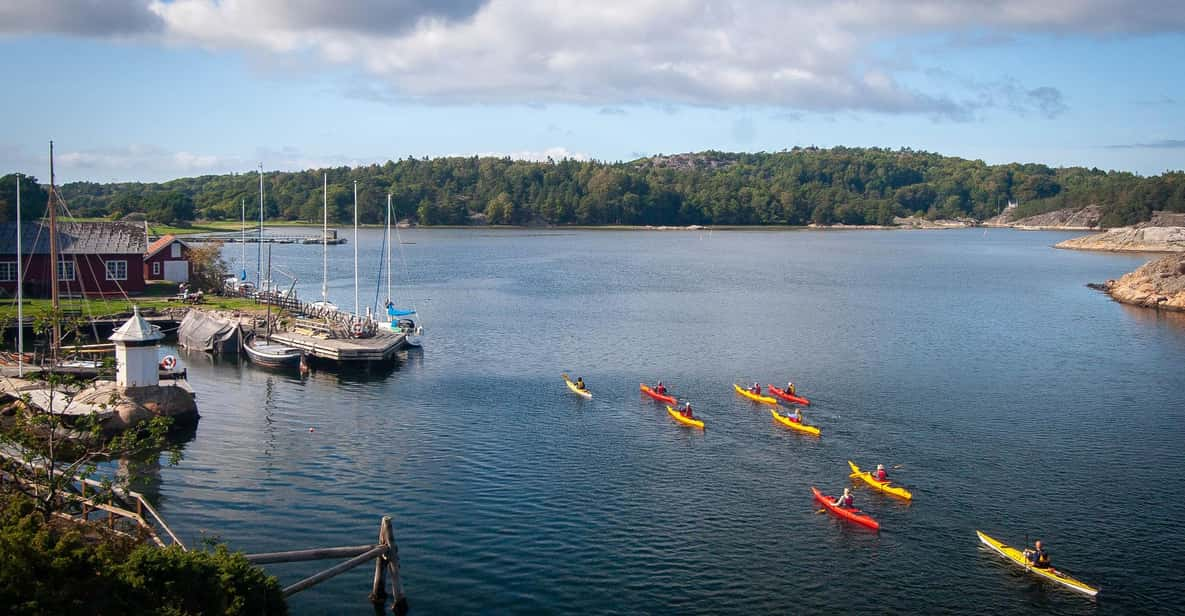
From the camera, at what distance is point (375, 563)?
1114 inches

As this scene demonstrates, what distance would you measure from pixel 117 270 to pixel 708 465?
179 feet

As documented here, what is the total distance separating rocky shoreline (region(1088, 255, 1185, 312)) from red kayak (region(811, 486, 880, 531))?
77.1 metres

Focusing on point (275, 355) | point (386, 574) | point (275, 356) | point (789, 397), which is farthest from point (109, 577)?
point (275, 355)

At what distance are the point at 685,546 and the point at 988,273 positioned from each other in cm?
11753

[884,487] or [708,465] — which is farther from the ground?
[884,487]

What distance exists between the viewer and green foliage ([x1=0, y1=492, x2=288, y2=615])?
16.5 meters

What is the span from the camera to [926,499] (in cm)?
3606

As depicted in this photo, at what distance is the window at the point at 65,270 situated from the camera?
70125 millimetres

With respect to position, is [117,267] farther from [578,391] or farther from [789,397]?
[789,397]

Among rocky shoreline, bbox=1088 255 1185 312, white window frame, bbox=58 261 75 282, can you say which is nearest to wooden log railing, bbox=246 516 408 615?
white window frame, bbox=58 261 75 282

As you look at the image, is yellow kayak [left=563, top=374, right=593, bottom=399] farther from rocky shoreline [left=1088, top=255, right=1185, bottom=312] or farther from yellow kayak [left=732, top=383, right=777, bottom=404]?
rocky shoreline [left=1088, top=255, right=1185, bottom=312]

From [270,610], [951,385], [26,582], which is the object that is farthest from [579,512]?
[951,385]

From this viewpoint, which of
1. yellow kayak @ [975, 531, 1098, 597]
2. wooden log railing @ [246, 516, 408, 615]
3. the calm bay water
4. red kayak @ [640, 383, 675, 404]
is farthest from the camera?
red kayak @ [640, 383, 675, 404]

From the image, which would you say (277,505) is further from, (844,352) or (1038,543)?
(844,352)
